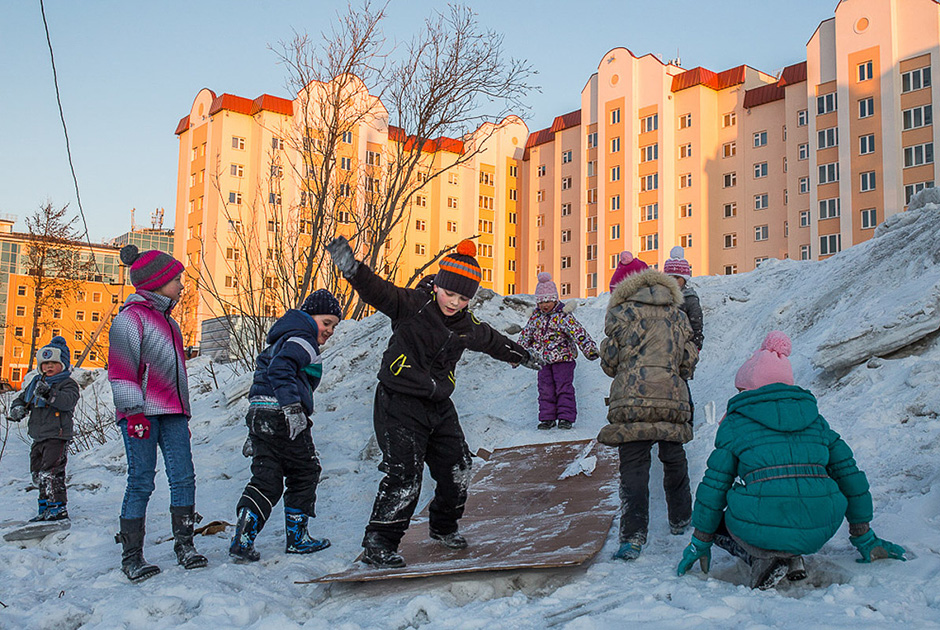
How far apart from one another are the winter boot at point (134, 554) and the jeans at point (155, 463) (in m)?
0.05

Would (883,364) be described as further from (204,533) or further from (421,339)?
(204,533)

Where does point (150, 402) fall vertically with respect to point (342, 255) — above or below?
below

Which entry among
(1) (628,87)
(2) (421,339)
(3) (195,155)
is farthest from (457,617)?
(3) (195,155)

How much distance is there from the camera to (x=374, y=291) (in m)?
3.84

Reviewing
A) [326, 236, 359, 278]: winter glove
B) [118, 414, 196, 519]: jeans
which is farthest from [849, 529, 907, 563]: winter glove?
[118, 414, 196, 519]: jeans

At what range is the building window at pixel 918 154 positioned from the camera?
106 ft

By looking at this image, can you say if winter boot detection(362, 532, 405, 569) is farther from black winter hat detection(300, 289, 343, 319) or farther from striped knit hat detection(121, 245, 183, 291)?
striped knit hat detection(121, 245, 183, 291)

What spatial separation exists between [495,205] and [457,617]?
4971 cm

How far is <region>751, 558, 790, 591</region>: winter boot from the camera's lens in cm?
303

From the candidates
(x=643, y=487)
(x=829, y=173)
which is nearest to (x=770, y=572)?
(x=643, y=487)

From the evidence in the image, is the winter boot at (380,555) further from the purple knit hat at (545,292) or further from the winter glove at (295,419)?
the purple knit hat at (545,292)

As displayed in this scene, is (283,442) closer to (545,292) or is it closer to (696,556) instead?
(696,556)

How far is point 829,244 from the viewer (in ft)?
116

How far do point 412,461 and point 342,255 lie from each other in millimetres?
1175
